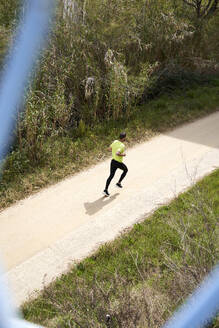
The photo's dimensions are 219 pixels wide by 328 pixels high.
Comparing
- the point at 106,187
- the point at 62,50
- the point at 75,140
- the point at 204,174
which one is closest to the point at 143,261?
the point at 106,187

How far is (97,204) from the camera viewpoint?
6770 millimetres

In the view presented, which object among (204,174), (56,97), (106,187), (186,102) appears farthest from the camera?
(186,102)

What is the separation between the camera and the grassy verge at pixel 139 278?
315 centimetres

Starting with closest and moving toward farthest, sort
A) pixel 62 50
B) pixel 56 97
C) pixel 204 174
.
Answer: pixel 204 174 < pixel 56 97 < pixel 62 50

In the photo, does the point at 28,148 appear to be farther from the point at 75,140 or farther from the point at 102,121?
the point at 102,121

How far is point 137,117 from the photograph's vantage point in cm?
1014

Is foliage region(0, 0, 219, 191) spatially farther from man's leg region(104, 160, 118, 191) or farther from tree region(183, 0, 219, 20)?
man's leg region(104, 160, 118, 191)

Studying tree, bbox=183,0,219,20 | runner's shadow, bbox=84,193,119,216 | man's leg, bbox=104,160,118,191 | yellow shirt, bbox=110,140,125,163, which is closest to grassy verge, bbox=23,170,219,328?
runner's shadow, bbox=84,193,119,216

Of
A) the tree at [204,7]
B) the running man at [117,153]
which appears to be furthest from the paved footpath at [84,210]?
the tree at [204,7]

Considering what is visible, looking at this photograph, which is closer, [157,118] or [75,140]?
[75,140]

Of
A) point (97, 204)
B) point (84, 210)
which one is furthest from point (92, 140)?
point (84, 210)

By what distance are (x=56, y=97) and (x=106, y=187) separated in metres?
3.00

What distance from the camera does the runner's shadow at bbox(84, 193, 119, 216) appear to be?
658 centimetres

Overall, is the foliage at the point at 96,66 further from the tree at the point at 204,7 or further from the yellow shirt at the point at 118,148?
the yellow shirt at the point at 118,148
